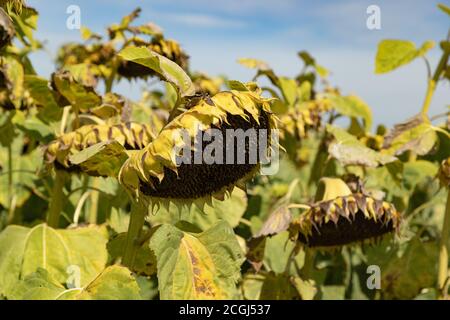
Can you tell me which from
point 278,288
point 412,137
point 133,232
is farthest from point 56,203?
point 412,137

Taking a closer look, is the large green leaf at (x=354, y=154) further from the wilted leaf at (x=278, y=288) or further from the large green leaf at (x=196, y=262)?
the large green leaf at (x=196, y=262)

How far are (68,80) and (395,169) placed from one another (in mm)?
1091

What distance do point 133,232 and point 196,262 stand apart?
179mm

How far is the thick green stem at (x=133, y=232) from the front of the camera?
4.86 ft

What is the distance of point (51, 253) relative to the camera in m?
1.87

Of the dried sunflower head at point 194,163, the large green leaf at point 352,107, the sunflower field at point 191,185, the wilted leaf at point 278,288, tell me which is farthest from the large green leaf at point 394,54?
the dried sunflower head at point 194,163

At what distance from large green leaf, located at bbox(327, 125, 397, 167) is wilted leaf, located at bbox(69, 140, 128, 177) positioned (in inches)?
33.1

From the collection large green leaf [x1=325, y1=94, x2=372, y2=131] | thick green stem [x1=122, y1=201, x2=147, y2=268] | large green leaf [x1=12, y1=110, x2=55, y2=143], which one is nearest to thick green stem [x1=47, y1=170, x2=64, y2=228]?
large green leaf [x1=12, y1=110, x2=55, y2=143]

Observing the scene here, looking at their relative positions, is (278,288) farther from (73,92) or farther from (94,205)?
(73,92)

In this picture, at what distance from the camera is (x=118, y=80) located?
2635 millimetres

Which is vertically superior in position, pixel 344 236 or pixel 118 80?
pixel 118 80
